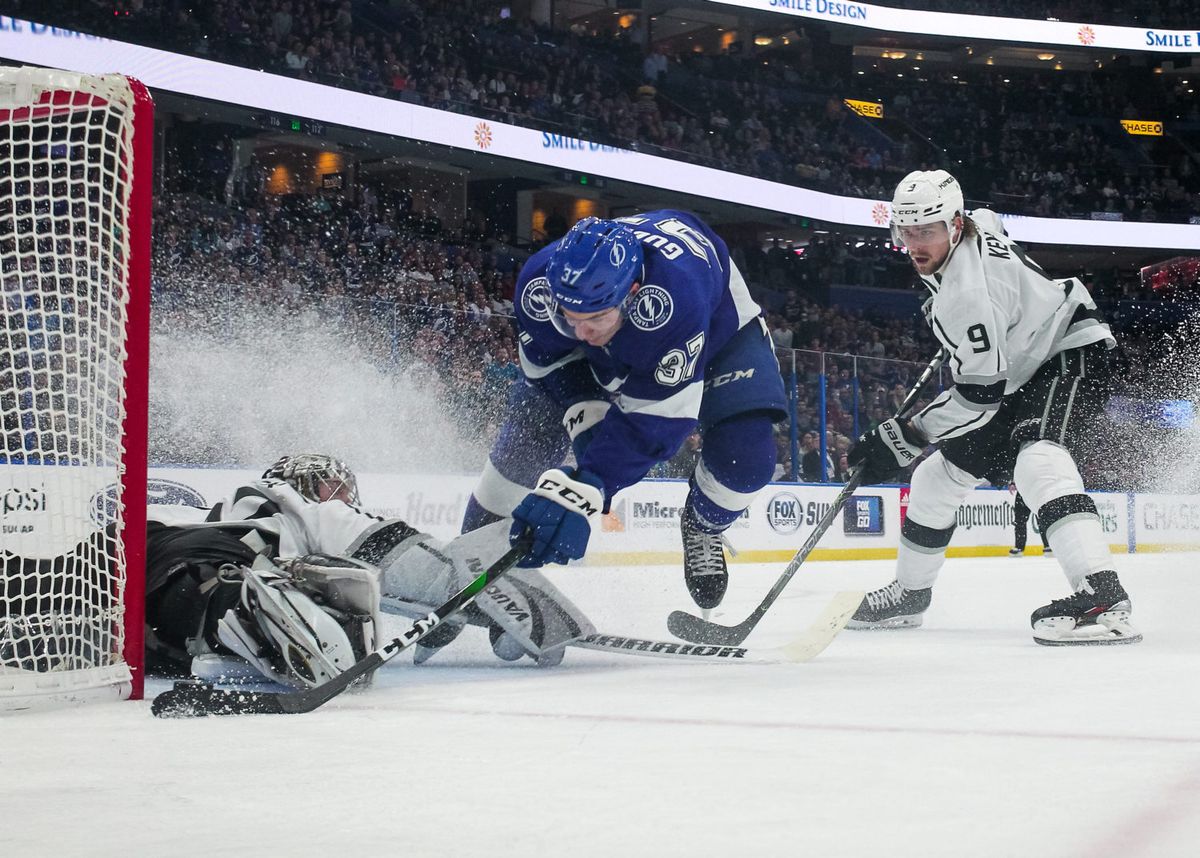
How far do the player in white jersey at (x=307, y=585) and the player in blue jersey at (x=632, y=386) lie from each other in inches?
9.2

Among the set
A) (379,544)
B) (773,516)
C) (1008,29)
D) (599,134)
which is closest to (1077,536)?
(379,544)

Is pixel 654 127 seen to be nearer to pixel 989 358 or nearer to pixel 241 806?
pixel 989 358

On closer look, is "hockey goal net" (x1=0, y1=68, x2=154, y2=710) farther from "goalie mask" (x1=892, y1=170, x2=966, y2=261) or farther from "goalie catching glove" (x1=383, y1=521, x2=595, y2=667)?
"goalie mask" (x1=892, y1=170, x2=966, y2=261)

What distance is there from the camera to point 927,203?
11.4 feet

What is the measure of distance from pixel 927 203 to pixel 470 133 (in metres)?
10.5

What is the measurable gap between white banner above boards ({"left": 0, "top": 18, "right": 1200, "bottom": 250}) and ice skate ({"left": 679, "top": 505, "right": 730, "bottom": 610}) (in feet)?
26.3

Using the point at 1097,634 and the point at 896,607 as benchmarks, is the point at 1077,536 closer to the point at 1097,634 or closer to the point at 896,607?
the point at 1097,634

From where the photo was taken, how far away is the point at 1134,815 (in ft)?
4.03

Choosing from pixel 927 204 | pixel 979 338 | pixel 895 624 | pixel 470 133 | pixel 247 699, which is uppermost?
pixel 470 133

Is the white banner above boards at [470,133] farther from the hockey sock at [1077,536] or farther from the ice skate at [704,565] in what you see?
the hockey sock at [1077,536]

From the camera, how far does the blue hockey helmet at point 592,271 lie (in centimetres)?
260

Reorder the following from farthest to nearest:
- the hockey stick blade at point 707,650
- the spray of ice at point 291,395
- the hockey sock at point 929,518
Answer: the spray of ice at point 291,395 → the hockey sock at point 929,518 → the hockey stick blade at point 707,650

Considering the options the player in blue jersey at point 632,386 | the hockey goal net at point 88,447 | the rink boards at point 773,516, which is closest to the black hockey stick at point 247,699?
the hockey goal net at point 88,447

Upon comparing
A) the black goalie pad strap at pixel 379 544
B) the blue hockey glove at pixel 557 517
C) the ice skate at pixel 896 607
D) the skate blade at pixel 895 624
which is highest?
the blue hockey glove at pixel 557 517
